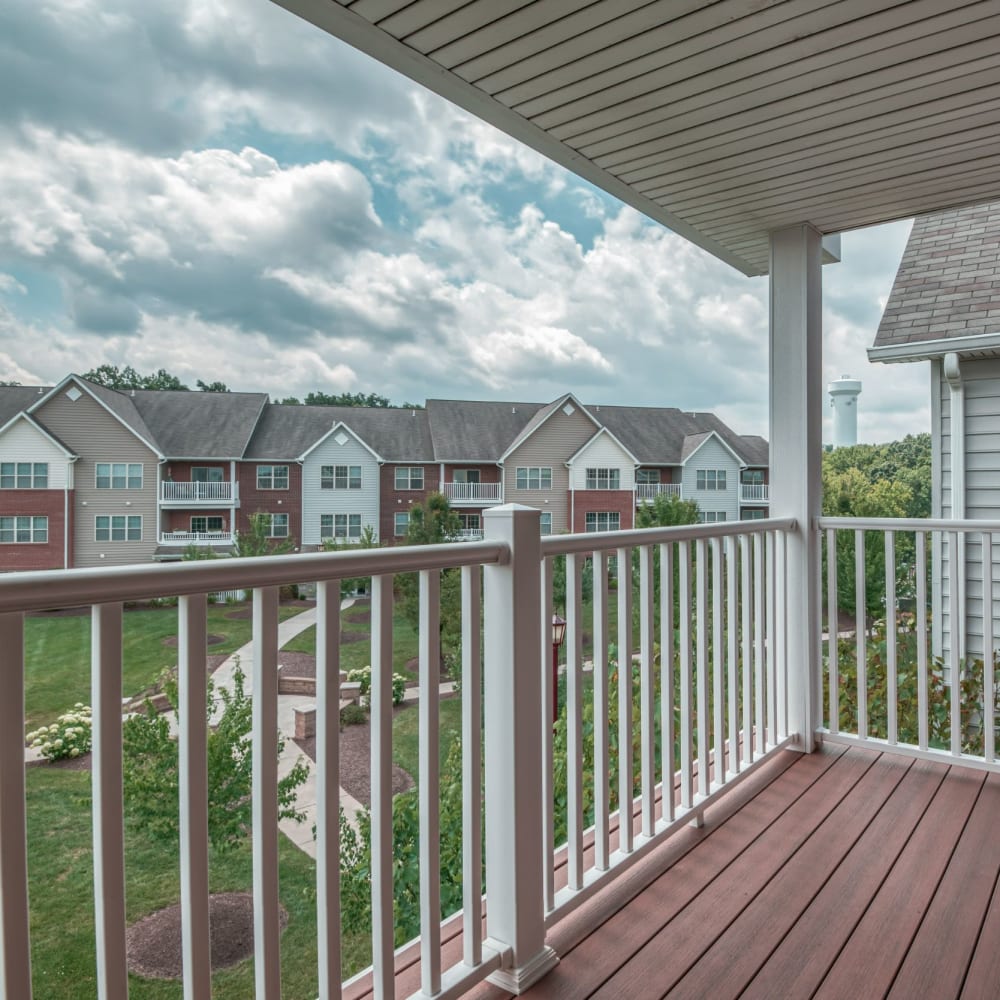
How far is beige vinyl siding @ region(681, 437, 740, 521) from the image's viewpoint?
3014mm

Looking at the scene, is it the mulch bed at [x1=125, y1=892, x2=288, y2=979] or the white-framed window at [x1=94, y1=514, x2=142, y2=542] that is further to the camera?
the white-framed window at [x1=94, y1=514, x2=142, y2=542]

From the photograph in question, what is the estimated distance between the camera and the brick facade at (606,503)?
3.12m

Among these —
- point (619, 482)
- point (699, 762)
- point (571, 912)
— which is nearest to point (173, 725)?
point (571, 912)

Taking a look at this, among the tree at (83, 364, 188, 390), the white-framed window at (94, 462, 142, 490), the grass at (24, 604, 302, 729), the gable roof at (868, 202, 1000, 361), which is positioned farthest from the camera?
the gable roof at (868, 202, 1000, 361)

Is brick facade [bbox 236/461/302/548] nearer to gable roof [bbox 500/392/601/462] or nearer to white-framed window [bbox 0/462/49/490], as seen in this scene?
white-framed window [bbox 0/462/49/490]

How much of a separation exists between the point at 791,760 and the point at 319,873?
237 cm

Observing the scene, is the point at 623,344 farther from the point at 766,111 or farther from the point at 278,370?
the point at 766,111

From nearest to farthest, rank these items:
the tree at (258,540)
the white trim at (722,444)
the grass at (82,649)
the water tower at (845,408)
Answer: the grass at (82,649) → the tree at (258,540) → the white trim at (722,444) → the water tower at (845,408)

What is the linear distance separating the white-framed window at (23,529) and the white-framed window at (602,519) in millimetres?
1976

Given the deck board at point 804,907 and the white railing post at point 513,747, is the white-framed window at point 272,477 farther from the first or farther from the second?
the deck board at point 804,907

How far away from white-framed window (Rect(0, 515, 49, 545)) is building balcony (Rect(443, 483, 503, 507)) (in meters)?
1.39

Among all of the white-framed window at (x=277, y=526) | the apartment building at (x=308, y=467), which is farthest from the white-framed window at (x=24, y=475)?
the white-framed window at (x=277, y=526)

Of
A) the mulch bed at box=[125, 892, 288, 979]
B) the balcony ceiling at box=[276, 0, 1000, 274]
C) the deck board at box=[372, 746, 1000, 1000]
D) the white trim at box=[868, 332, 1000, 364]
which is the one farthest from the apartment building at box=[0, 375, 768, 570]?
the white trim at box=[868, 332, 1000, 364]

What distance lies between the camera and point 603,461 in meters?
3.38
